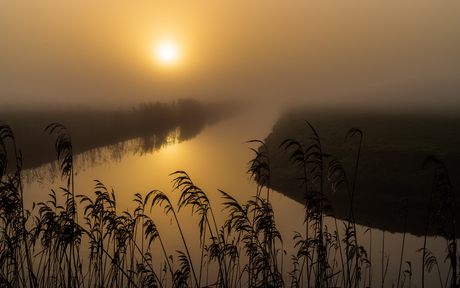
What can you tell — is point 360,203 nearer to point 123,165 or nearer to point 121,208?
point 121,208

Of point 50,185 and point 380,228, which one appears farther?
point 50,185

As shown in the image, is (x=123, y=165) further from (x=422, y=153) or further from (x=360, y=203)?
(x=422, y=153)

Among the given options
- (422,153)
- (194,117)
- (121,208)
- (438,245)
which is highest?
(194,117)

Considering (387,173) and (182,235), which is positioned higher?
(182,235)

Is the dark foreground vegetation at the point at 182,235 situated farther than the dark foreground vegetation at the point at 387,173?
No

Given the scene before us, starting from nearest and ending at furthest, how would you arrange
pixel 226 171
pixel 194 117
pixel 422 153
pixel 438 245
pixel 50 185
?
pixel 438 245 → pixel 50 185 → pixel 422 153 → pixel 226 171 → pixel 194 117

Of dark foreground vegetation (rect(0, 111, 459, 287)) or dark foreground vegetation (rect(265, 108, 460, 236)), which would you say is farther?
dark foreground vegetation (rect(265, 108, 460, 236))

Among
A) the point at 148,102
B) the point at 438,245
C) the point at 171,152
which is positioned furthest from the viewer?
the point at 148,102

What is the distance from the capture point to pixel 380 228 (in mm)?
17859

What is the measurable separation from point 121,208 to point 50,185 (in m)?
8.24

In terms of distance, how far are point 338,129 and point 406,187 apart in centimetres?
2228

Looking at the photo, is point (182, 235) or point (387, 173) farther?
point (387, 173)

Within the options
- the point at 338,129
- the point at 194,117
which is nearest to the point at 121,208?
the point at 338,129

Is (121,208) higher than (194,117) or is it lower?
lower
